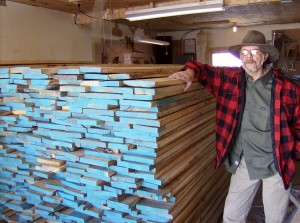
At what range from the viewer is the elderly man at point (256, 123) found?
2.26 meters

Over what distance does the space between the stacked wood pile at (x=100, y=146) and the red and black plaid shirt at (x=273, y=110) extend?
0.97 feet

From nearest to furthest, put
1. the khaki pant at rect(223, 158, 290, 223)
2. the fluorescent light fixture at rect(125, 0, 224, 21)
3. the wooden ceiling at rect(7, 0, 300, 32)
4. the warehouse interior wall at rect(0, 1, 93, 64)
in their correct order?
the khaki pant at rect(223, 158, 290, 223) → the fluorescent light fixture at rect(125, 0, 224, 21) → the warehouse interior wall at rect(0, 1, 93, 64) → the wooden ceiling at rect(7, 0, 300, 32)

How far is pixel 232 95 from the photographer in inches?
95.8

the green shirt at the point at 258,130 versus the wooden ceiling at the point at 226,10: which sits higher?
the wooden ceiling at the point at 226,10

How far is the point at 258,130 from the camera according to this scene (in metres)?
2.32

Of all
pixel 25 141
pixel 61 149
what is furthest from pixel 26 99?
pixel 61 149

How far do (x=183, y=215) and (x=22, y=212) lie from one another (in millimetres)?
1641

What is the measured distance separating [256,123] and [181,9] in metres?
2.46

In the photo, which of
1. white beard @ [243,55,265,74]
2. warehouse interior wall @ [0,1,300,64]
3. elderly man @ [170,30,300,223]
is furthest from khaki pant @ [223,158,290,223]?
warehouse interior wall @ [0,1,300,64]

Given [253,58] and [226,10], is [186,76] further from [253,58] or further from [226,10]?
[226,10]

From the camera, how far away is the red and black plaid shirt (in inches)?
88.0

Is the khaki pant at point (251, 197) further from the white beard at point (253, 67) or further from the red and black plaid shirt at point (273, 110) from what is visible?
the white beard at point (253, 67)

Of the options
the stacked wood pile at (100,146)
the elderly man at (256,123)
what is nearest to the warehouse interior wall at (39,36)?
the stacked wood pile at (100,146)

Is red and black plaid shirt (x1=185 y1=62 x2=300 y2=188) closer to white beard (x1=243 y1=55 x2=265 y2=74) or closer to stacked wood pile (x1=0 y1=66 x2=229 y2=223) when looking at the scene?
white beard (x1=243 y1=55 x2=265 y2=74)
